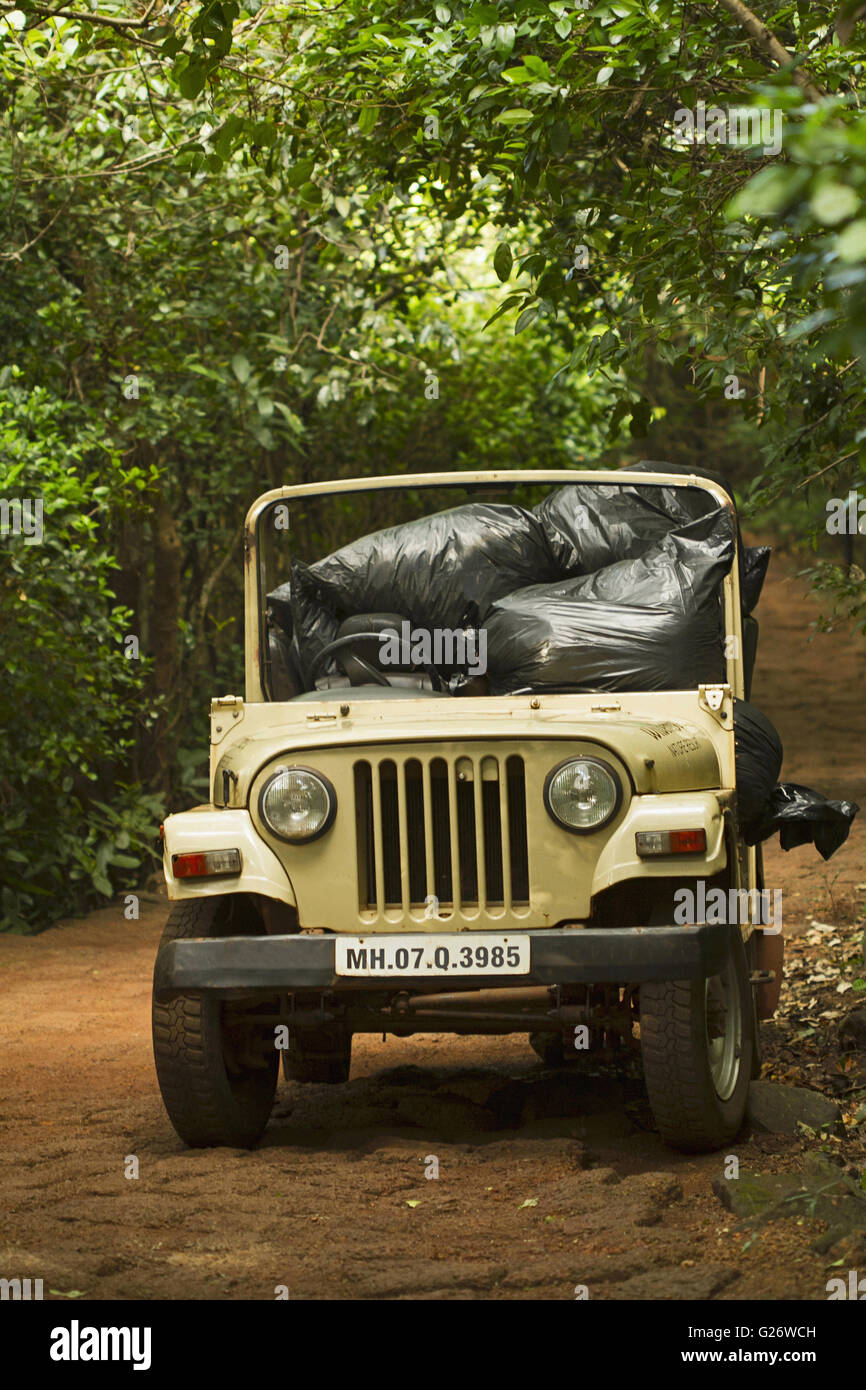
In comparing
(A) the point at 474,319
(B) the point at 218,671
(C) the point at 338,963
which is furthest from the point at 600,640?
(A) the point at 474,319

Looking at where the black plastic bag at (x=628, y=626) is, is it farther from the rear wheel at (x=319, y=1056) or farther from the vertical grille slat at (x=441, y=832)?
the rear wheel at (x=319, y=1056)

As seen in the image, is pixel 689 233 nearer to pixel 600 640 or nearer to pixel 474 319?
pixel 600 640

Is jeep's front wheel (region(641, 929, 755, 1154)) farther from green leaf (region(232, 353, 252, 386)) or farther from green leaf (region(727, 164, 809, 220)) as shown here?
green leaf (region(232, 353, 252, 386))

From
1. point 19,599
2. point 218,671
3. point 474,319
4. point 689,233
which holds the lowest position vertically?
point 218,671

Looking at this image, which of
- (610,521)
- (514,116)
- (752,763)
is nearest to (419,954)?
(752,763)

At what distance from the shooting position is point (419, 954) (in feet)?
14.5

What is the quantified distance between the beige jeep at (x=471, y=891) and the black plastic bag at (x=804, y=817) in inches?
24.2

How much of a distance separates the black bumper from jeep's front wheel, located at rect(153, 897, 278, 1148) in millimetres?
141

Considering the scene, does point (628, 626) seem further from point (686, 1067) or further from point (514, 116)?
point (514, 116)

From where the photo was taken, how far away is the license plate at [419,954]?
4.39m

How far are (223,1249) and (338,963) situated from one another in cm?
87

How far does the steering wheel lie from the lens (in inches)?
217

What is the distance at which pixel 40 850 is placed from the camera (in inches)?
410
